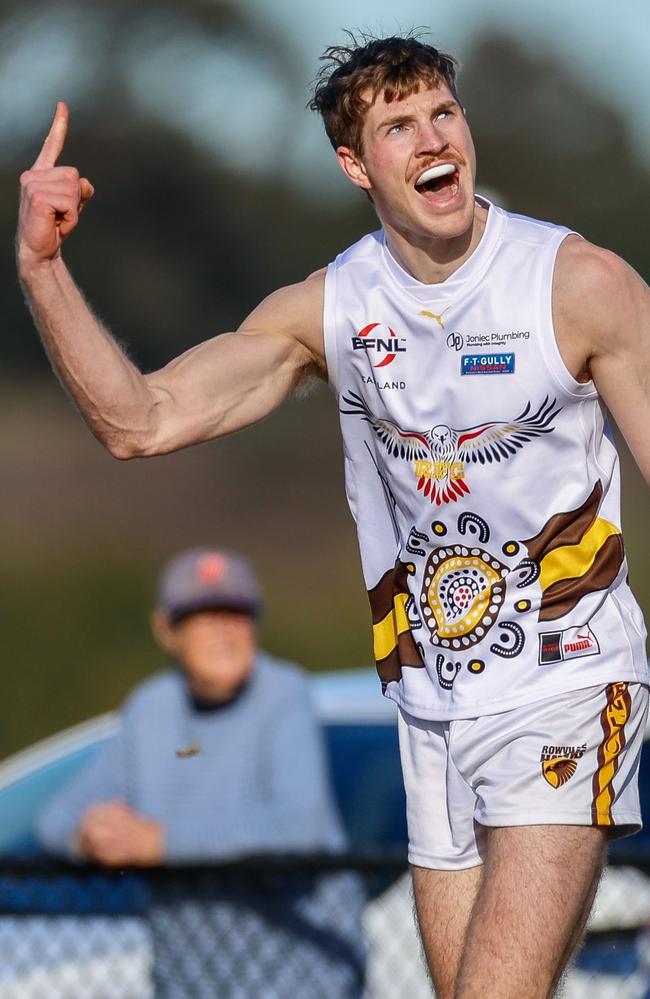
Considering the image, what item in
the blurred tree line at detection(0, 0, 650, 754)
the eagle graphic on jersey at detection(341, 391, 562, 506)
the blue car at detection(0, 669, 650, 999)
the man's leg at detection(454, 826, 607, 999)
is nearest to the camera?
the man's leg at detection(454, 826, 607, 999)

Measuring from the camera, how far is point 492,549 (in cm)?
339

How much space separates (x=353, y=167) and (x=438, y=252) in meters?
0.31

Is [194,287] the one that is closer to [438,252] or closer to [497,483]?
[438,252]

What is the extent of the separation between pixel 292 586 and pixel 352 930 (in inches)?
699

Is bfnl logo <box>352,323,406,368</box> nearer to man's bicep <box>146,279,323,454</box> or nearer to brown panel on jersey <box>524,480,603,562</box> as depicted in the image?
man's bicep <box>146,279,323,454</box>

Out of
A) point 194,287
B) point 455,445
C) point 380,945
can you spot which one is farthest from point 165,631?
point 194,287

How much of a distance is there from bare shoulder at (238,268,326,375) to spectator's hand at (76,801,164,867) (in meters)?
1.90

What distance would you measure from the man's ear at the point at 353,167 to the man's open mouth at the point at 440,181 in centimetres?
19

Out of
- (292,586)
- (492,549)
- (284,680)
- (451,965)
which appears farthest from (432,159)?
(292,586)

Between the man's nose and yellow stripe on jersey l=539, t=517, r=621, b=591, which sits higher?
the man's nose

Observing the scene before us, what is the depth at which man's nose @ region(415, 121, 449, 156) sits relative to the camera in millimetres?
3352

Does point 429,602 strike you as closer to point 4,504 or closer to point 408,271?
point 408,271

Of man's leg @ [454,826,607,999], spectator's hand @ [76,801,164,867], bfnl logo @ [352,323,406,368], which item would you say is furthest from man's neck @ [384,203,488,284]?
spectator's hand @ [76,801,164,867]

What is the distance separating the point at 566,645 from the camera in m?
3.34
